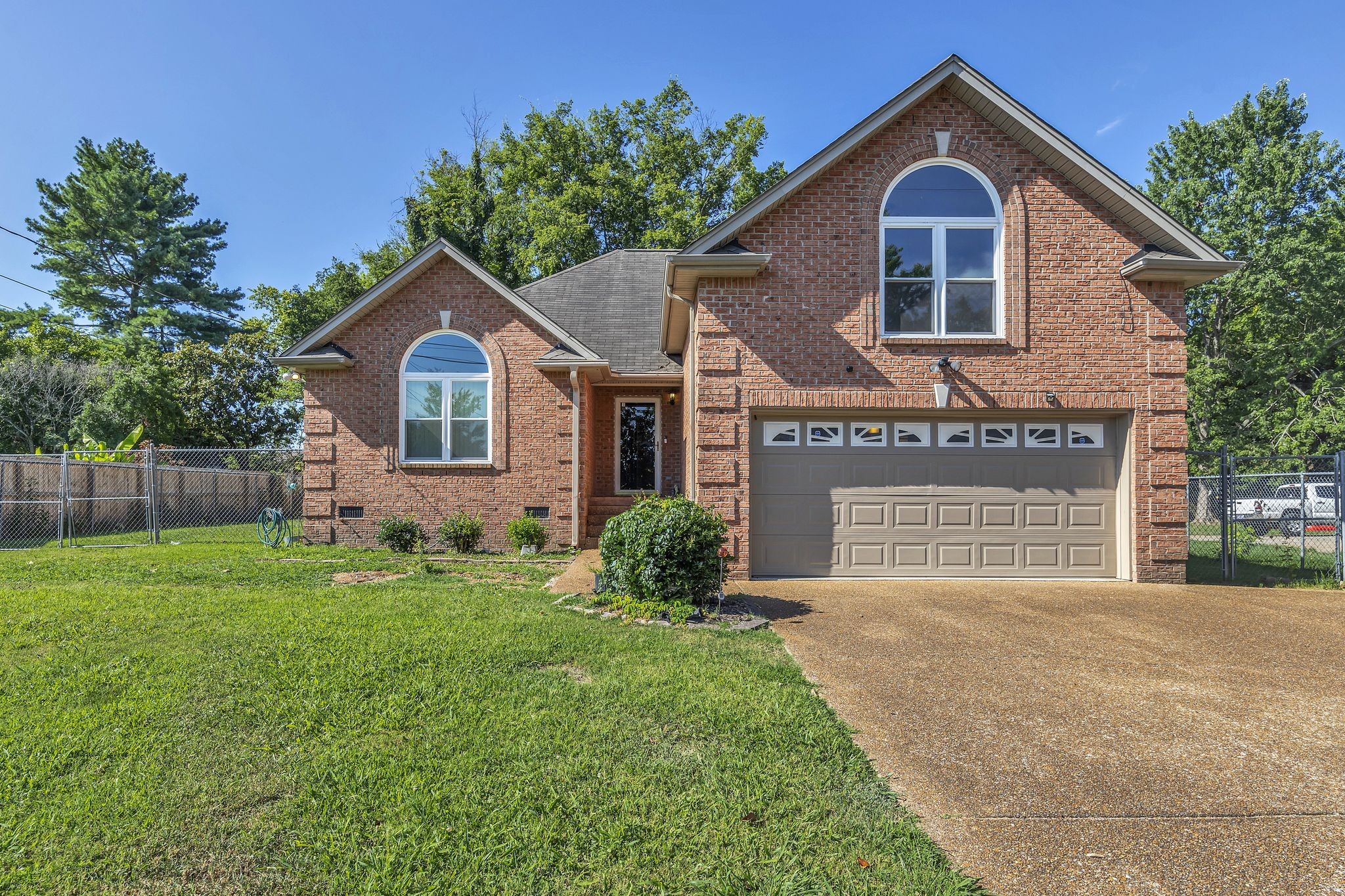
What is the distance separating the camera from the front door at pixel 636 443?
1441cm

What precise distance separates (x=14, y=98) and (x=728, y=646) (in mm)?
21977

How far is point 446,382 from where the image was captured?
1280 cm

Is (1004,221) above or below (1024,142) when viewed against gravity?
below

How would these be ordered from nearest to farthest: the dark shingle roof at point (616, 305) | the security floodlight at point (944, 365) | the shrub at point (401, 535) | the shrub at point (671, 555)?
the shrub at point (671, 555)
the security floodlight at point (944, 365)
the shrub at point (401, 535)
the dark shingle roof at point (616, 305)

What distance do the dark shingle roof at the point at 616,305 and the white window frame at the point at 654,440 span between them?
902 millimetres

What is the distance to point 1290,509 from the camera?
45.7ft

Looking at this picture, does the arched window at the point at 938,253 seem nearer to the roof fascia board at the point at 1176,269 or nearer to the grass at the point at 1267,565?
the roof fascia board at the point at 1176,269

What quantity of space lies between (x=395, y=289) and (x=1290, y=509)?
1920cm

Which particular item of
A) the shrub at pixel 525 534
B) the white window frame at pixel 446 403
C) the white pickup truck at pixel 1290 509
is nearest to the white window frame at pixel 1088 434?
the white pickup truck at pixel 1290 509

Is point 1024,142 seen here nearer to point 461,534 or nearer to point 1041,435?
point 1041,435

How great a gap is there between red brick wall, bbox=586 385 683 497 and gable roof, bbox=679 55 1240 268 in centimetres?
553

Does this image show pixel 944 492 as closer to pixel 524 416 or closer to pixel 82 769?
pixel 524 416

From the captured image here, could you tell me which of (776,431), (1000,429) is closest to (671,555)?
(776,431)

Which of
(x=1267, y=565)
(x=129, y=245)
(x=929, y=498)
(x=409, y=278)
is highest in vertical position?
(x=129, y=245)
